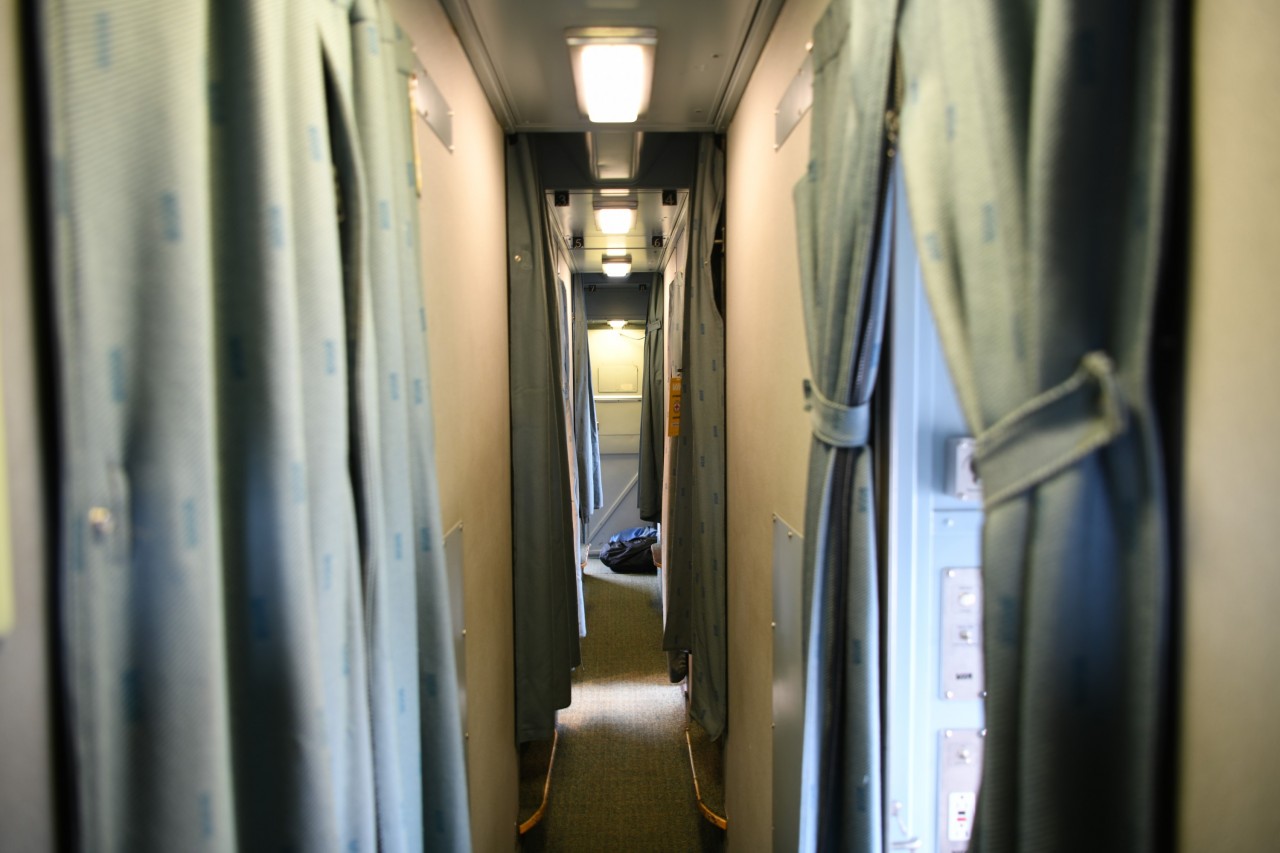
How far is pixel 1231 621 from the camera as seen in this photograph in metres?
0.44

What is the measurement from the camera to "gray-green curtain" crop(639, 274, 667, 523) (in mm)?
4840

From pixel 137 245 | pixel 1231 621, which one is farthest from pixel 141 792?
pixel 1231 621

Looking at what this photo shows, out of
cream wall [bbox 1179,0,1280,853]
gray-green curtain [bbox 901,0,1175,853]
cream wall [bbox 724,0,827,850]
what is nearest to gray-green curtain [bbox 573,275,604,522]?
cream wall [bbox 724,0,827,850]

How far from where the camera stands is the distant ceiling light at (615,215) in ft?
9.89

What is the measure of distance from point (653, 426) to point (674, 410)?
5.08 ft

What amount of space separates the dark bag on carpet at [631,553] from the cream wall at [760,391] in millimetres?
3062

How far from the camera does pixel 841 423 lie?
0.96 meters

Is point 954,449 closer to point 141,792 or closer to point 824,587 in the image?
point 824,587

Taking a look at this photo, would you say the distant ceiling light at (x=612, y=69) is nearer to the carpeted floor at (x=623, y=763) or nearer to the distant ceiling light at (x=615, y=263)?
the distant ceiling light at (x=615, y=263)

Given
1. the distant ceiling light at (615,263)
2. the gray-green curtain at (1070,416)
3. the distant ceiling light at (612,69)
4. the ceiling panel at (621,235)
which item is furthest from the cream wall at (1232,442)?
the distant ceiling light at (615,263)

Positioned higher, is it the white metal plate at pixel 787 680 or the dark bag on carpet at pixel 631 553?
the white metal plate at pixel 787 680

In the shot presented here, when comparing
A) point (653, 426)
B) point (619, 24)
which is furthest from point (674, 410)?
point (619, 24)

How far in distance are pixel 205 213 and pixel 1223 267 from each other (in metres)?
0.82

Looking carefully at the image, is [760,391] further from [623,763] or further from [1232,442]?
[623,763]
